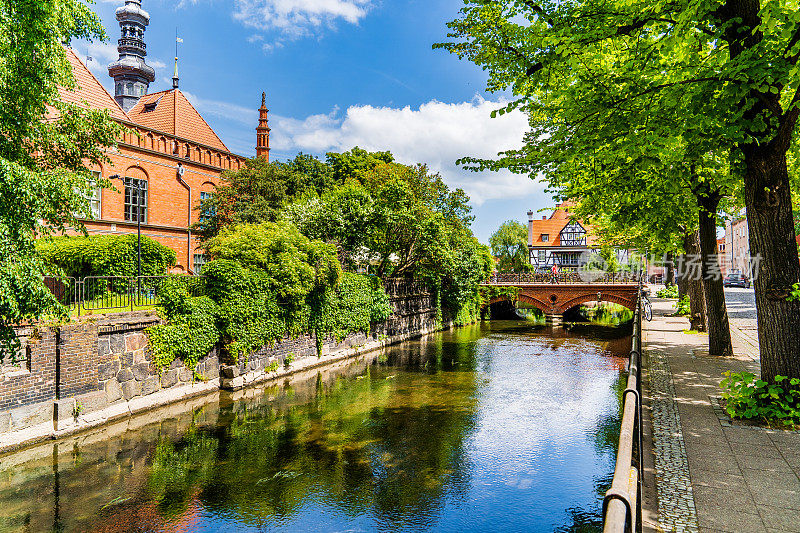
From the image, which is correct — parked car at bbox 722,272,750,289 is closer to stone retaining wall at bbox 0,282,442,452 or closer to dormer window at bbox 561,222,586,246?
dormer window at bbox 561,222,586,246

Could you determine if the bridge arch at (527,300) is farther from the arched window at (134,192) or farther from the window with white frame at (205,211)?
the arched window at (134,192)

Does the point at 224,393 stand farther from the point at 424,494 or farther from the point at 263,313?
the point at 424,494

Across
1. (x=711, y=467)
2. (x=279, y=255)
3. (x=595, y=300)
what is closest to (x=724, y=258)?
(x=595, y=300)

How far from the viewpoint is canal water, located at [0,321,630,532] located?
295 inches

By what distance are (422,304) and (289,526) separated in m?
25.7

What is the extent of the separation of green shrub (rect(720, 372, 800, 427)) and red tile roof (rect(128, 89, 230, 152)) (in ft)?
114

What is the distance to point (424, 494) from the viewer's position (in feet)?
27.0

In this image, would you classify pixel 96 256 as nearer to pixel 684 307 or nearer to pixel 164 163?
pixel 164 163

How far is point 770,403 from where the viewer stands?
7.53 meters

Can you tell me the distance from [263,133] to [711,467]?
40.8 m

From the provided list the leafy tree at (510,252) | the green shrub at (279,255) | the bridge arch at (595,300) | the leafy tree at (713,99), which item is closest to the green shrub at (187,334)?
the green shrub at (279,255)

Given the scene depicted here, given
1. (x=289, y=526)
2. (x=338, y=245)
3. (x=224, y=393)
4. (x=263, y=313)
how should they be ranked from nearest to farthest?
1. (x=289, y=526)
2. (x=224, y=393)
3. (x=263, y=313)
4. (x=338, y=245)

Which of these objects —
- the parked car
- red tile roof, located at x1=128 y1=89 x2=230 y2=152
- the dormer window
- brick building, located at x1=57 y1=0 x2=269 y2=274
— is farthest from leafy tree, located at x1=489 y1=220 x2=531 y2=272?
red tile roof, located at x1=128 y1=89 x2=230 y2=152

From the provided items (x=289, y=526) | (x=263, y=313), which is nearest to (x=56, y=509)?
(x=289, y=526)
